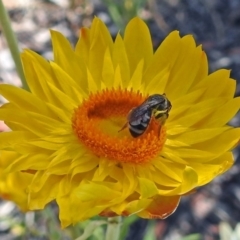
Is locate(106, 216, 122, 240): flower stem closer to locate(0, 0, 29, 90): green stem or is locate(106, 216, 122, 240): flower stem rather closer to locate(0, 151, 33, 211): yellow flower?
locate(0, 151, 33, 211): yellow flower

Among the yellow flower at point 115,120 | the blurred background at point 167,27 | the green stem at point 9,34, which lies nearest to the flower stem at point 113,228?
the yellow flower at point 115,120

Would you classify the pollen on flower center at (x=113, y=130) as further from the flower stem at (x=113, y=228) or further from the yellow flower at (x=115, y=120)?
the flower stem at (x=113, y=228)

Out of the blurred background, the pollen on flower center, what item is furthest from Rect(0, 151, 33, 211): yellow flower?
the blurred background

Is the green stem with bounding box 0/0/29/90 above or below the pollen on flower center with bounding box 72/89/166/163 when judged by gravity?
above

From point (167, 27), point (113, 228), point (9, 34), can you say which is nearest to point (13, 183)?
point (113, 228)

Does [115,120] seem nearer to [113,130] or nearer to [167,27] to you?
[113,130]

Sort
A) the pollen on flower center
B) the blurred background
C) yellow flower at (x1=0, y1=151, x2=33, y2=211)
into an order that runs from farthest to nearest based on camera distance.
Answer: the blurred background → the pollen on flower center → yellow flower at (x1=0, y1=151, x2=33, y2=211)

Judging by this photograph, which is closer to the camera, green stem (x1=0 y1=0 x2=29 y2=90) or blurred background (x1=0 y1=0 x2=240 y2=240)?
green stem (x1=0 y1=0 x2=29 y2=90)

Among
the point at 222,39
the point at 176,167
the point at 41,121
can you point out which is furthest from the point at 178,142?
the point at 222,39

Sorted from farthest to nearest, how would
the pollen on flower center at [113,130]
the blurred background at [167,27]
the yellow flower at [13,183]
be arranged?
the blurred background at [167,27]
the pollen on flower center at [113,130]
the yellow flower at [13,183]
